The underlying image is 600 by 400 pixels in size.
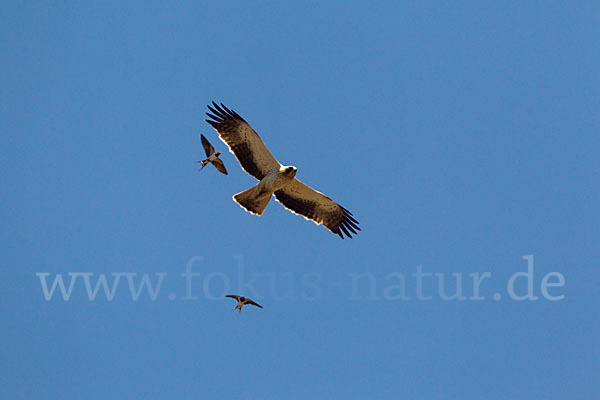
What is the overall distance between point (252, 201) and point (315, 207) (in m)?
1.73

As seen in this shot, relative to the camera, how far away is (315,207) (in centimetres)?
2128

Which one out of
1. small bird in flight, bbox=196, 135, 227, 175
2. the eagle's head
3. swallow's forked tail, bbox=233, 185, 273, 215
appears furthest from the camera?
small bird in flight, bbox=196, 135, 227, 175

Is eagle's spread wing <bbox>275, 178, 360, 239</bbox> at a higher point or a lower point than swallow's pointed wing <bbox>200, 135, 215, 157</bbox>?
lower

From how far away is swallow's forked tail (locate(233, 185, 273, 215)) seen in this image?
20156 mm

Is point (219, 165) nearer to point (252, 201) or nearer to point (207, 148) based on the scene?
point (207, 148)

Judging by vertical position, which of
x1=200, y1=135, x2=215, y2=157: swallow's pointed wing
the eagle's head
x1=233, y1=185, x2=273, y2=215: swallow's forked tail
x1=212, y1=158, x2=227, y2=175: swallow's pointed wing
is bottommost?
x1=233, y1=185, x2=273, y2=215: swallow's forked tail

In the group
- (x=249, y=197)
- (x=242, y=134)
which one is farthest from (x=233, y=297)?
(x=242, y=134)

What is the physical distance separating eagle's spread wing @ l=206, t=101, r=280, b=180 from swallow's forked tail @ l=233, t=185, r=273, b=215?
421 mm

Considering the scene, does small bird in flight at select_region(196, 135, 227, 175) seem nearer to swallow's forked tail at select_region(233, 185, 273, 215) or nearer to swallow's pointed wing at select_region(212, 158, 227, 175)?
swallow's pointed wing at select_region(212, 158, 227, 175)

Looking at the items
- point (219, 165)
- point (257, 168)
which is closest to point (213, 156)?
point (219, 165)

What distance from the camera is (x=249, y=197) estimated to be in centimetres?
2017

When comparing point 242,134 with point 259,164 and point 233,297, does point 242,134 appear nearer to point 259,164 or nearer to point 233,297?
point 259,164

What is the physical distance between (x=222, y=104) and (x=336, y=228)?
3.88 m

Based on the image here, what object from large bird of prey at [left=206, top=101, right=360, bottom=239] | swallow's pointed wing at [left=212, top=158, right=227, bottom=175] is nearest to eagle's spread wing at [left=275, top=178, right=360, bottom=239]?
large bird of prey at [left=206, top=101, right=360, bottom=239]
